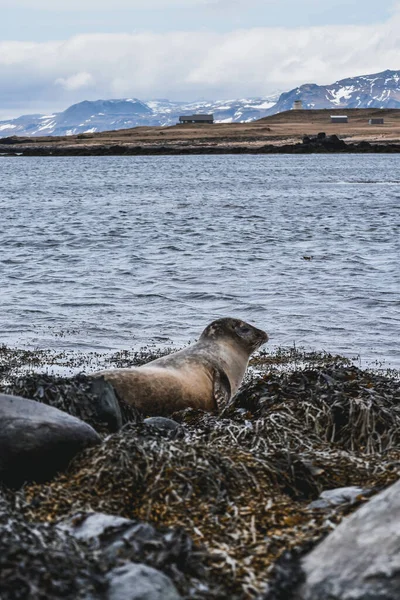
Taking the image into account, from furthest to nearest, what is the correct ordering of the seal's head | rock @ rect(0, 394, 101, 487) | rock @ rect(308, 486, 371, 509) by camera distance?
the seal's head, rock @ rect(0, 394, 101, 487), rock @ rect(308, 486, 371, 509)

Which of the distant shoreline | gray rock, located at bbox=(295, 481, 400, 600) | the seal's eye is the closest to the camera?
gray rock, located at bbox=(295, 481, 400, 600)

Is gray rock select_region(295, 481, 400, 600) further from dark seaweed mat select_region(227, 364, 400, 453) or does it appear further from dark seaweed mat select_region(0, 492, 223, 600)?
dark seaweed mat select_region(227, 364, 400, 453)

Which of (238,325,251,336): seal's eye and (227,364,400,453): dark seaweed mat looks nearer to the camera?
(227,364,400,453): dark seaweed mat

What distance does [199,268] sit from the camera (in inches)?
789

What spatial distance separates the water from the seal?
8.46 ft

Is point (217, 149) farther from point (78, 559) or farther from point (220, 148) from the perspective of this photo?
point (78, 559)

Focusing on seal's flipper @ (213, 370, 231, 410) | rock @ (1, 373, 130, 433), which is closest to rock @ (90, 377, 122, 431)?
rock @ (1, 373, 130, 433)

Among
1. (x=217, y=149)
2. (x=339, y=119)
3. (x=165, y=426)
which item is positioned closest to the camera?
(x=165, y=426)

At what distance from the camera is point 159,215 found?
3562 cm

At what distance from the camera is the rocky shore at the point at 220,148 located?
104 meters

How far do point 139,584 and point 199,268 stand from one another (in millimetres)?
16764

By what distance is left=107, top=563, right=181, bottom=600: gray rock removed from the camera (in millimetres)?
3312

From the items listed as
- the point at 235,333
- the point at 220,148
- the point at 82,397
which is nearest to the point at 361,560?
the point at 82,397

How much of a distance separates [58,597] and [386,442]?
11.9 feet
